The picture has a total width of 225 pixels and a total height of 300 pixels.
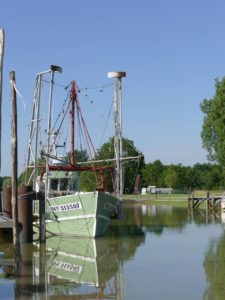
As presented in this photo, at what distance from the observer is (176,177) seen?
118m

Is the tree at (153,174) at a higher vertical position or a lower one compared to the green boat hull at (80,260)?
higher

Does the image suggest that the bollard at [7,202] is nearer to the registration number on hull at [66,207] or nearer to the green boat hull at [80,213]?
the green boat hull at [80,213]

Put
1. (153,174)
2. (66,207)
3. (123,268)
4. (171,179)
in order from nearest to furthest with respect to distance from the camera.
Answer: (123,268) → (66,207) → (171,179) → (153,174)

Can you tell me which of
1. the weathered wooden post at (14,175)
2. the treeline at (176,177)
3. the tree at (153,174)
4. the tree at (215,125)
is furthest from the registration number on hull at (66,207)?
the tree at (153,174)

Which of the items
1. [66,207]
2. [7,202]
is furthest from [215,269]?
[7,202]

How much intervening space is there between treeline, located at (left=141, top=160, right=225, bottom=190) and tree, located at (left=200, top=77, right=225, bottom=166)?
4779 centimetres

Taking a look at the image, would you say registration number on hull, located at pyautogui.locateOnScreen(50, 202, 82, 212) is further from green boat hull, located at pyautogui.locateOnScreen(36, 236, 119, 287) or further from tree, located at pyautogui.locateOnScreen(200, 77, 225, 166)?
tree, located at pyautogui.locateOnScreen(200, 77, 225, 166)

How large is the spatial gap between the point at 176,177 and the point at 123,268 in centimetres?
9837

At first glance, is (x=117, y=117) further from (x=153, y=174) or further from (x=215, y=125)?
(x=153, y=174)

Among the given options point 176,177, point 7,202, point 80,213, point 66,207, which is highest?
point 176,177

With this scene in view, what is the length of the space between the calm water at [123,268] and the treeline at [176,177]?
81.5 m

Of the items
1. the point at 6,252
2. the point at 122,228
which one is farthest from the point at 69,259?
the point at 122,228

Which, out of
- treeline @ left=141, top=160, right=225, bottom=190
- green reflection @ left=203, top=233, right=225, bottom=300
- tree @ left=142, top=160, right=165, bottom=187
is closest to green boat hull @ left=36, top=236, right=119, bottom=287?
green reflection @ left=203, top=233, right=225, bottom=300

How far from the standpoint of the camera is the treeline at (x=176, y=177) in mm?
112562
